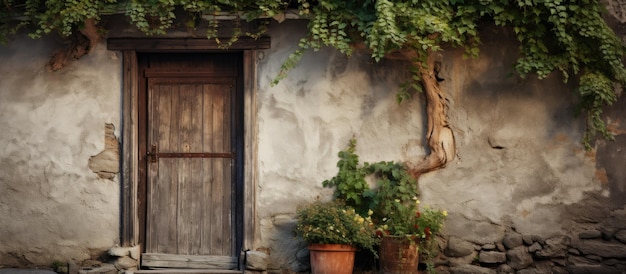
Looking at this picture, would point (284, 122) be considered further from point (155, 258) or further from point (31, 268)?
point (31, 268)

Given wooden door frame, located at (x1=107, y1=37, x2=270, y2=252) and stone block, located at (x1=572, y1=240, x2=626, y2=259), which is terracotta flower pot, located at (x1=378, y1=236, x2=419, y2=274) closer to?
wooden door frame, located at (x1=107, y1=37, x2=270, y2=252)

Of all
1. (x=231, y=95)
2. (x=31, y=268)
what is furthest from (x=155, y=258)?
(x=231, y=95)

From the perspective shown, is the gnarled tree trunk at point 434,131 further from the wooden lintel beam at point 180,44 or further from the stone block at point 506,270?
the wooden lintel beam at point 180,44

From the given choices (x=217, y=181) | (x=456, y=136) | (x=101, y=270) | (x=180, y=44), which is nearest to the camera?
(x=101, y=270)

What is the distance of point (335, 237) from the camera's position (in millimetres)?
8508

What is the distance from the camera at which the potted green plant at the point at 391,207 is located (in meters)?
8.57

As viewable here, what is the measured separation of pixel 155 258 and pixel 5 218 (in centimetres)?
151

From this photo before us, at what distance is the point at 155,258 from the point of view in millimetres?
9359

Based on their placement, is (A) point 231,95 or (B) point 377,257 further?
(A) point 231,95

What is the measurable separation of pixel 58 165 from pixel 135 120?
2.85 ft

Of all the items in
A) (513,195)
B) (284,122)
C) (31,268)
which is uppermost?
(284,122)

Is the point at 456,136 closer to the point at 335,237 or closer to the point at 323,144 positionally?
the point at 323,144

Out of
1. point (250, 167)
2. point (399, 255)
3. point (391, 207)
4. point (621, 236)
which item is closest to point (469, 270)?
point (399, 255)

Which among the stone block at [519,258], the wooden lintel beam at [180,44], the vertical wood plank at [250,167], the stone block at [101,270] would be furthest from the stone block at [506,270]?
the stone block at [101,270]
